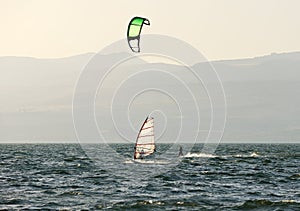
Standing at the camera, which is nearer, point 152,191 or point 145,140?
point 152,191

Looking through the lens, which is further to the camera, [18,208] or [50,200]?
[50,200]

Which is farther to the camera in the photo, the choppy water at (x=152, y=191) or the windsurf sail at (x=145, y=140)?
the windsurf sail at (x=145, y=140)

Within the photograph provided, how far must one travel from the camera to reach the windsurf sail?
220 feet

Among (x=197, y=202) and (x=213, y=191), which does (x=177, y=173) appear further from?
(x=197, y=202)

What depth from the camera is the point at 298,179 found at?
45156 mm

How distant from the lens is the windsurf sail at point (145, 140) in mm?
66938

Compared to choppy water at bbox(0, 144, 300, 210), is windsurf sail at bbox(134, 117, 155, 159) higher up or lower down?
higher up

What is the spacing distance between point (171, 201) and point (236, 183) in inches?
441

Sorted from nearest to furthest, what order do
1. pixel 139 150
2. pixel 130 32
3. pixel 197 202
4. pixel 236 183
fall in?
pixel 197 202 → pixel 236 183 → pixel 130 32 → pixel 139 150

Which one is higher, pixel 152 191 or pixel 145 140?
pixel 145 140

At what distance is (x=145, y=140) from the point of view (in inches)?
2689

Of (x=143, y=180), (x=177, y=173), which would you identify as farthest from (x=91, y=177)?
(x=177, y=173)

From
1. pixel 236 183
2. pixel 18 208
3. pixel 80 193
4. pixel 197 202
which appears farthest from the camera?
pixel 236 183

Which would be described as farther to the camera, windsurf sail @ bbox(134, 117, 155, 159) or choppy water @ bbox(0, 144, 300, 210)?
windsurf sail @ bbox(134, 117, 155, 159)
